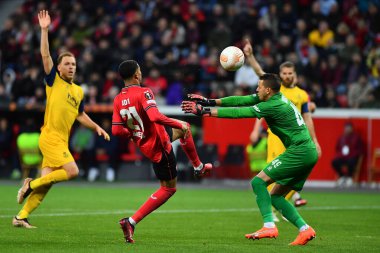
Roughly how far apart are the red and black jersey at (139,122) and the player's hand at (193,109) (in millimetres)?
642

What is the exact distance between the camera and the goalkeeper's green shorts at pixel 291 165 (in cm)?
1122

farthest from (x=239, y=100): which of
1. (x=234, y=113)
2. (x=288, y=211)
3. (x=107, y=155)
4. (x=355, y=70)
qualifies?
(x=107, y=155)

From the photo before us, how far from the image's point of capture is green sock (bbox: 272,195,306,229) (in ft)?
36.3

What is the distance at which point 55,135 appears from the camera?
1284 centimetres

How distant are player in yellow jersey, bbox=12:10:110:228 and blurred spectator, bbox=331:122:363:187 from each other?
43.5 feet

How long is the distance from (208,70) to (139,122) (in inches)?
642

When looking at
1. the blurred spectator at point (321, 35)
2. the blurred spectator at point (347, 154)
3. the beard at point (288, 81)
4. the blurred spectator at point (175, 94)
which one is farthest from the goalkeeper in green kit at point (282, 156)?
the blurred spectator at point (321, 35)

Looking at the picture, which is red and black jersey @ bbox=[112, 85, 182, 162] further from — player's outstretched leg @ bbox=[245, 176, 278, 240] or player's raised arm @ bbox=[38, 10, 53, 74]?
player's raised arm @ bbox=[38, 10, 53, 74]

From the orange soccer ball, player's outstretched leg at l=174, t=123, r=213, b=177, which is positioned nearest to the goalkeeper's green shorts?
player's outstretched leg at l=174, t=123, r=213, b=177

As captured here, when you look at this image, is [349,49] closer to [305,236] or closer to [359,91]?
[359,91]

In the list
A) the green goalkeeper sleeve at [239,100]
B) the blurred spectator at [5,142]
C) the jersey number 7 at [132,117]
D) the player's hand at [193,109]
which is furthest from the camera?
the blurred spectator at [5,142]

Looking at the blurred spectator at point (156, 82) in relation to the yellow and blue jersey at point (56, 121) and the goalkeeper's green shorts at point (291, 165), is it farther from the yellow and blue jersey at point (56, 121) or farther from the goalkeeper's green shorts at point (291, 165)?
the goalkeeper's green shorts at point (291, 165)

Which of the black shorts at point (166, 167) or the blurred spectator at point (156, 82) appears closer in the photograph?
the black shorts at point (166, 167)

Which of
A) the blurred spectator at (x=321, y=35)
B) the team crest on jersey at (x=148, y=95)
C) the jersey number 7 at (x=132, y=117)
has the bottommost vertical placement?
the jersey number 7 at (x=132, y=117)
